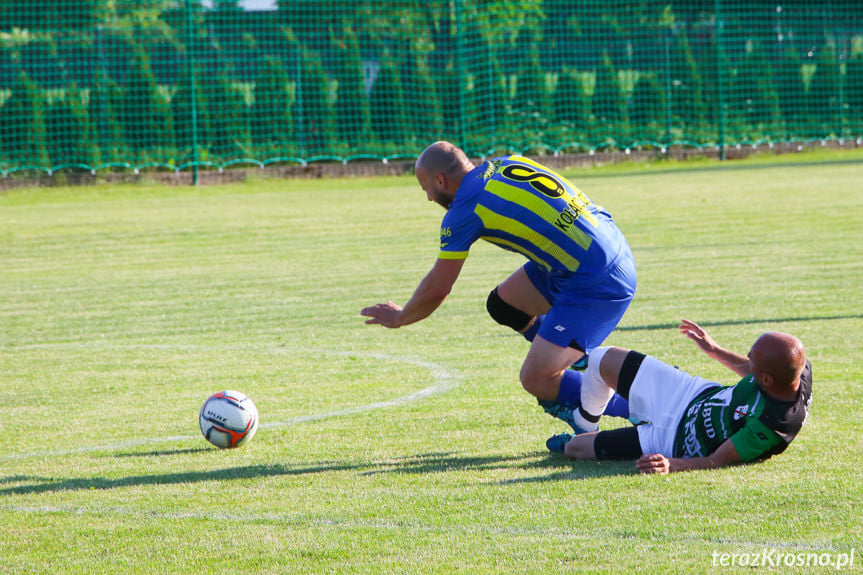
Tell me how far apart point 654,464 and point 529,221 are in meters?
1.45

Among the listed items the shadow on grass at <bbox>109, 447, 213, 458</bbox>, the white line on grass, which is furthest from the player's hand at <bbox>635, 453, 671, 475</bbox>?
the shadow on grass at <bbox>109, 447, 213, 458</bbox>

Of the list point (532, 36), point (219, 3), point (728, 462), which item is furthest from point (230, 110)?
point (728, 462)

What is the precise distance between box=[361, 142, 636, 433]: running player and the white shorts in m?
0.36

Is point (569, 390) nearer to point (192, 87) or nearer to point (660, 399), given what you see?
point (660, 399)

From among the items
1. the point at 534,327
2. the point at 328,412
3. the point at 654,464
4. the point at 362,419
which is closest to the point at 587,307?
the point at 534,327

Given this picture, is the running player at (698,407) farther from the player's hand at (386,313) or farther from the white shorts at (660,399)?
the player's hand at (386,313)

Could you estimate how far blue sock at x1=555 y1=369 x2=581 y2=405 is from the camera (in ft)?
20.1

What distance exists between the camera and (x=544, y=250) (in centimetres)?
596

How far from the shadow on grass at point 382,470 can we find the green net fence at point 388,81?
22216mm

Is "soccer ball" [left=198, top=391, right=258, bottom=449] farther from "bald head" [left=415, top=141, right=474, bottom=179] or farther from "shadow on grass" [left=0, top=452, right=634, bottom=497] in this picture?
"bald head" [left=415, top=141, right=474, bottom=179]

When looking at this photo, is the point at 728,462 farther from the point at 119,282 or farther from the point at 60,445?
the point at 119,282

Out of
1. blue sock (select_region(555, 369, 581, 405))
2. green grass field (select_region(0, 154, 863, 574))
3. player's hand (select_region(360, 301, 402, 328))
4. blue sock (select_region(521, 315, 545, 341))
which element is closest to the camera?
green grass field (select_region(0, 154, 863, 574))

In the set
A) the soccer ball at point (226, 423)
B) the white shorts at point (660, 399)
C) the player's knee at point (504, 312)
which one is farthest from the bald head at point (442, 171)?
the soccer ball at point (226, 423)

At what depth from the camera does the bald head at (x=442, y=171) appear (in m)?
5.96
